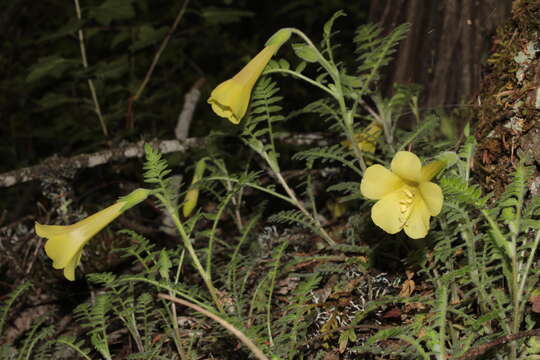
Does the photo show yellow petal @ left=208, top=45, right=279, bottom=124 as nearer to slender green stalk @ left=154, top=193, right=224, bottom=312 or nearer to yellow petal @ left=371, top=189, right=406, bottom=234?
slender green stalk @ left=154, top=193, right=224, bottom=312

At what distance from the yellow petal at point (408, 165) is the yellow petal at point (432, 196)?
0.13 feet

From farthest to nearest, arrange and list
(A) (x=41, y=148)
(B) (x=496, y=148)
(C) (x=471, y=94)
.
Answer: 1. (A) (x=41, y=148)
2. (C) (x=471, y=94)
3. (B) (x=496, y=148)

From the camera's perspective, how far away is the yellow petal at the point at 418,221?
65.6 inches

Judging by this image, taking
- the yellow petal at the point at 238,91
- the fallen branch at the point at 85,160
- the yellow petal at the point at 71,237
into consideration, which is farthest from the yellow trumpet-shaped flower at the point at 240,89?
the fallen branch at the point at 85,160

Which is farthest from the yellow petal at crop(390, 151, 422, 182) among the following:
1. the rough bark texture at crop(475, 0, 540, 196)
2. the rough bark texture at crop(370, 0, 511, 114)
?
the rough bark texture at crop(370, 0, 511, 114)

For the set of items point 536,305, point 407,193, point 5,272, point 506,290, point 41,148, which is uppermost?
point 407,193

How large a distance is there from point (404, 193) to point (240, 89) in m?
0.60

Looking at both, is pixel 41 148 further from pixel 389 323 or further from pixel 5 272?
pixel 389 323

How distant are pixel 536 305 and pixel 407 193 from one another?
1.45ft

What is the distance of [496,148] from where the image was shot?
215 centimetres

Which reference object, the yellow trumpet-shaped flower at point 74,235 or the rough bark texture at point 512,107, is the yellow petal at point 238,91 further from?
the rough bark texture at point 512,107

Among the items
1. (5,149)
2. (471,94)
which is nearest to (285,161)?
(471,94)

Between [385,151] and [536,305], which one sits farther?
[385,151]

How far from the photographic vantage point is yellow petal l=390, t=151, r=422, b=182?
1.59 metres
